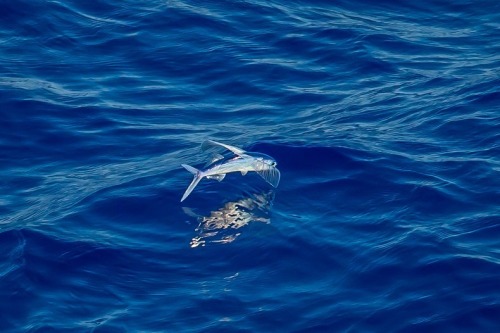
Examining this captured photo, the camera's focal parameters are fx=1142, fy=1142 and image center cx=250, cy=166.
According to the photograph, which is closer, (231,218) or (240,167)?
(240,167)

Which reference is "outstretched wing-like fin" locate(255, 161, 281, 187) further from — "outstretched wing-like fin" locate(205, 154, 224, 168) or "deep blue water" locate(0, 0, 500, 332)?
"outstretched wing-like fin" locate(205, 154, 224, 168)

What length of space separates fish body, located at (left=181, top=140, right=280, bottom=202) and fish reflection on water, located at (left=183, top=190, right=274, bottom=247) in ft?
0.79

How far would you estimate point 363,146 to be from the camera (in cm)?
1316

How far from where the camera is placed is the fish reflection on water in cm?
1138

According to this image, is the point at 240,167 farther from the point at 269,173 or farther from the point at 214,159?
the point at 214,159

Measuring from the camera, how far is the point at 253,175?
12594 mm

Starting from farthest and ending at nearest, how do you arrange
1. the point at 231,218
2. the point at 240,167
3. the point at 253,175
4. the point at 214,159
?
the point at 253,175 < the point at 214,159 < the point at 231,218 < the point at 240,167

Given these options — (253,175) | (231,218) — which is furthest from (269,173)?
(253,175)

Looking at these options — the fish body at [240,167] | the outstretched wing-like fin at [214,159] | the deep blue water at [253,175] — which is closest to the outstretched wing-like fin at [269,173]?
the fish body at [240,167]

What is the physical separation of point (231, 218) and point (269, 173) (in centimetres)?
61

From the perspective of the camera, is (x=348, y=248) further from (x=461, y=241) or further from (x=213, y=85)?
(x=213, y=85)

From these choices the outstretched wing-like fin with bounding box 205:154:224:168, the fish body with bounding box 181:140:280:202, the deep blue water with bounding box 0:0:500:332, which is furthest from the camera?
the outstretched wing-like fin with bounding box 205:154:224:168

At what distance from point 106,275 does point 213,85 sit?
4.65 metres

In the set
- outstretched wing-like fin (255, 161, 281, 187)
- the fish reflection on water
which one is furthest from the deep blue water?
outstretched wing-like fin (255, 161, 281, 187)
